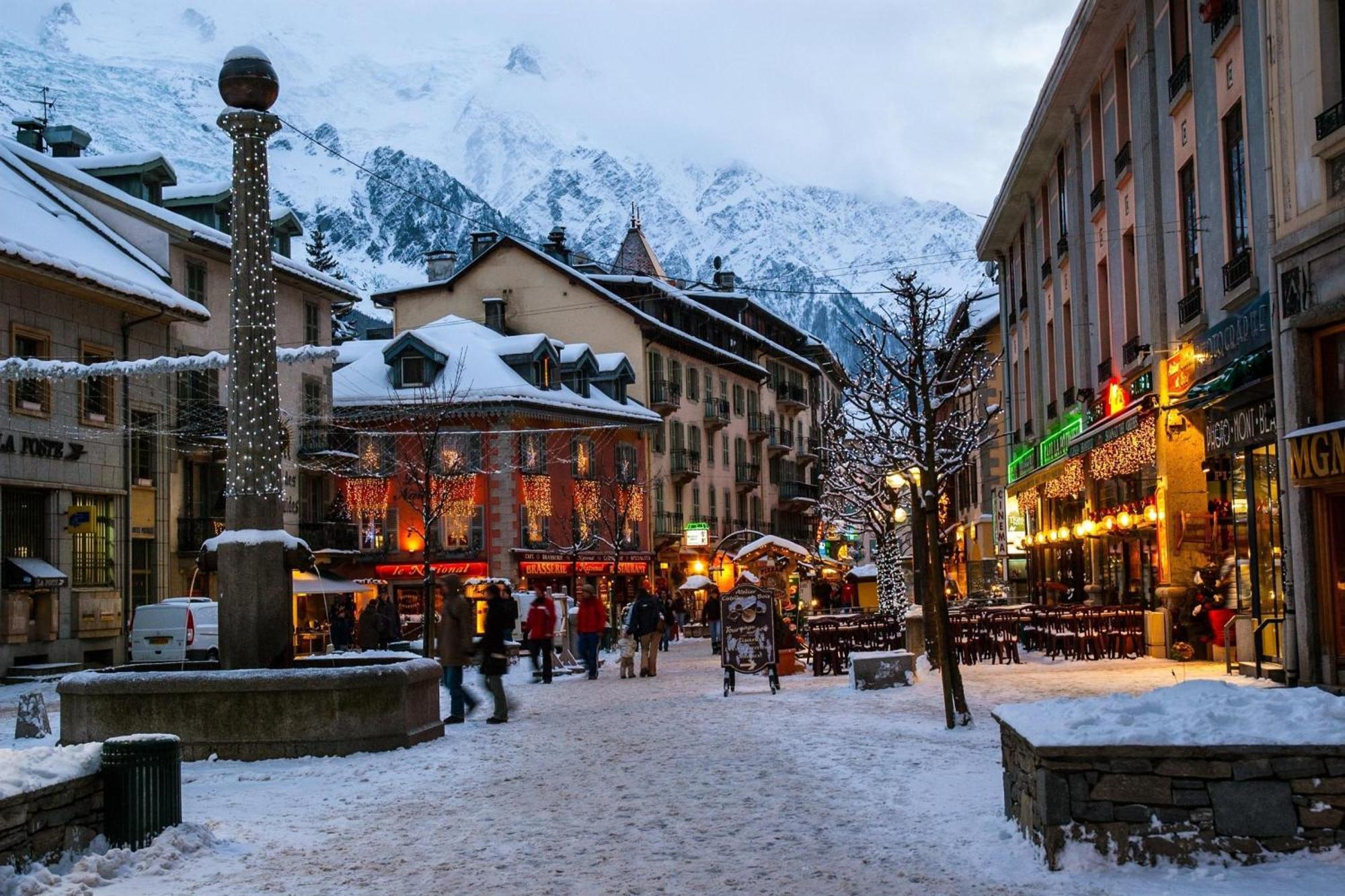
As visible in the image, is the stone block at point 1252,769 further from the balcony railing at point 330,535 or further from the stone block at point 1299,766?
the balcony railing at point 330,535

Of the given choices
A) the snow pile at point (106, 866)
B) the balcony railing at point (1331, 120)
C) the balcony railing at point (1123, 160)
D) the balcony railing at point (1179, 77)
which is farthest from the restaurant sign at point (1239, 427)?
the snow pile at point (106, 866)

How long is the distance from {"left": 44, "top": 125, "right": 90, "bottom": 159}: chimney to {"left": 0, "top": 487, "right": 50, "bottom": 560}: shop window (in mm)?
13272

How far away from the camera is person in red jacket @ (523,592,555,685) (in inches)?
999

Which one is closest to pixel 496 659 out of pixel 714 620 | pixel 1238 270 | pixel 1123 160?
pixel 1238 270

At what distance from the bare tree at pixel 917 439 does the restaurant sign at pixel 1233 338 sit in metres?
3.59

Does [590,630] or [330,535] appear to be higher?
[330,535]

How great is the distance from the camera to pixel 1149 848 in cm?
790

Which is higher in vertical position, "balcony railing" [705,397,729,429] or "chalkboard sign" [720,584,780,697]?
"balcony railing" [705,397,729,429]

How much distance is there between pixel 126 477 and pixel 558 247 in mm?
35665

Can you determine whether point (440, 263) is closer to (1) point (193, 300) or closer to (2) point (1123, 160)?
(1) point (193, 300)

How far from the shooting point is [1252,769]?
25.5 ft

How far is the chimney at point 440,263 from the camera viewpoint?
64.9m

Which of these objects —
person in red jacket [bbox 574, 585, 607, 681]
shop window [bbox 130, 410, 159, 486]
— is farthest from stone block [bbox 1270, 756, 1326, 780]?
shop window [bbox 130, 410, 159, 486]

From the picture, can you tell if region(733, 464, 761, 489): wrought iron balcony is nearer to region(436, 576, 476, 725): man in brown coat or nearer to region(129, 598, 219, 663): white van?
region(129, 598, 219, 663): white van
